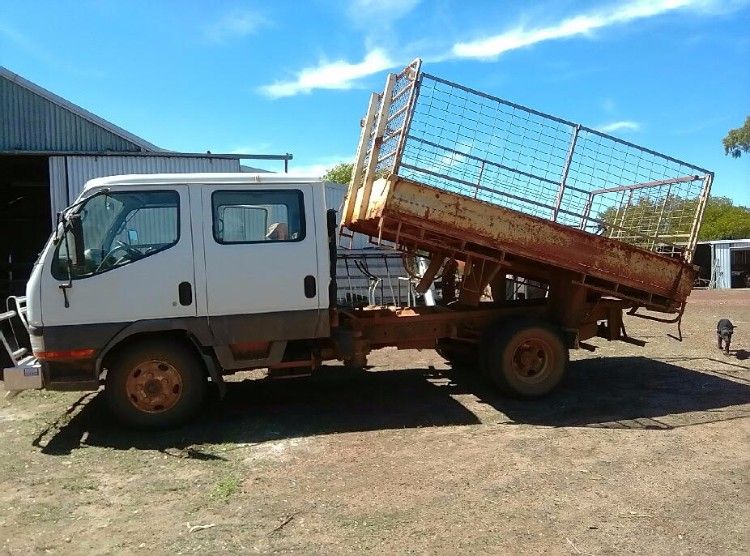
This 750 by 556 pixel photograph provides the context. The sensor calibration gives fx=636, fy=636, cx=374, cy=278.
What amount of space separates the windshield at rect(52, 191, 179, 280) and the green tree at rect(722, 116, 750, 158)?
5395cm

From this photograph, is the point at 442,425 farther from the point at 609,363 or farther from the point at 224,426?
the point at 609,363

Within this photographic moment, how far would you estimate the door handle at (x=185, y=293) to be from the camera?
240 inches

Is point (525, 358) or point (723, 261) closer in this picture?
point (525, 358)

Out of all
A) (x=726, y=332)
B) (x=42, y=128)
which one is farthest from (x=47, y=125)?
(x=726, y=332)

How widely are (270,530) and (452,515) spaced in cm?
119

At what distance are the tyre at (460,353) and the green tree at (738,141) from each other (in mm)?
50304

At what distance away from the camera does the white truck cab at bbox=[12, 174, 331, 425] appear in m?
5.87

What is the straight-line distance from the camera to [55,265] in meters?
5.86

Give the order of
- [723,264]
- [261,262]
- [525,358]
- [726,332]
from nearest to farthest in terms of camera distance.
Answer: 1. [261,262]
2. [525,358]
3. [726,332]
4. [723,264]

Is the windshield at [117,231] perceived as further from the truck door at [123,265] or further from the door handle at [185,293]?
the door handle at [185,293]

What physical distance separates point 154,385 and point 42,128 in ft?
35.7

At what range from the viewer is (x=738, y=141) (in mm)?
49750

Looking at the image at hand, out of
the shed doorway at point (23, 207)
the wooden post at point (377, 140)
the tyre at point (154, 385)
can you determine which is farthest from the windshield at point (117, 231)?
the shed doorway at point (23, 207)

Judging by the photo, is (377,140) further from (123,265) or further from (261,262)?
(123,265)
